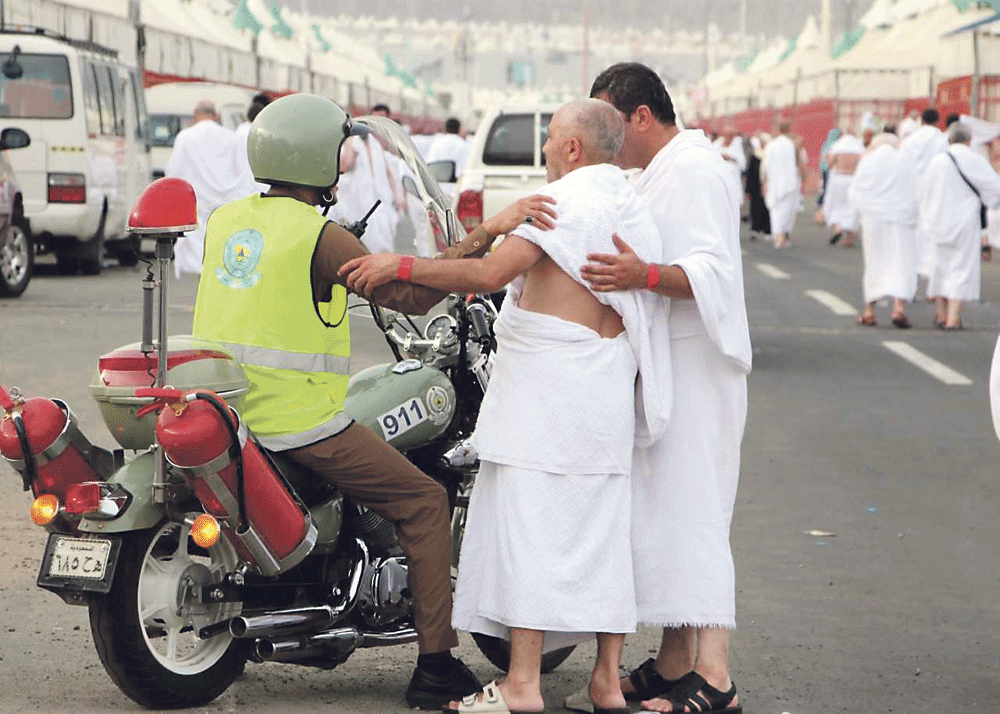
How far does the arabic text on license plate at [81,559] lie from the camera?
4.57 metres

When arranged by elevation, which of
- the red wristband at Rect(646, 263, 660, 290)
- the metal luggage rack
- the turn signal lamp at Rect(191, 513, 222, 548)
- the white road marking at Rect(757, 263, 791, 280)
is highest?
the metal luggage rack

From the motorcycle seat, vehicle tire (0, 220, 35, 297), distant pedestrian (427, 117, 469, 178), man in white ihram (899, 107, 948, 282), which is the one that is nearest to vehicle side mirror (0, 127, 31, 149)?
vehicle tire (0, 220, 35, 297)

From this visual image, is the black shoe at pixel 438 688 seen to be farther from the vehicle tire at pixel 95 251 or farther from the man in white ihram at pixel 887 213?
the vehicle tire at pixel 95 251

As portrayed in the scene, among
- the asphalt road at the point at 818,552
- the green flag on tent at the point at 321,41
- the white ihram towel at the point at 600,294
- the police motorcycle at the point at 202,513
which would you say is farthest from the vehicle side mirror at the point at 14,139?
the green flag on tent at the point at 321,41

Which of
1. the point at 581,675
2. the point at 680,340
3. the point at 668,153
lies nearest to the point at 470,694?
the point at 581,675

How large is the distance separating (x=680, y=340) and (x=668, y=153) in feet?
1.65

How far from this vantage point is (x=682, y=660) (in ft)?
17.1

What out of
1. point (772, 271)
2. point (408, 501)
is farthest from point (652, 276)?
point (772, 271)

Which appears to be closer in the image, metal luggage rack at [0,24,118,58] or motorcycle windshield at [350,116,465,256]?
motorcycle windshield at [350,116,465,256]

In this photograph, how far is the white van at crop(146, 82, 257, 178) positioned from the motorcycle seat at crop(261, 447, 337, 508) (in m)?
23.3

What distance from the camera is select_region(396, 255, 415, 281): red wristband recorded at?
4.63 m

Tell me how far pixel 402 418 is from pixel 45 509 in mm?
1025

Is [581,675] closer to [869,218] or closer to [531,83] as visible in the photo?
[869,218]

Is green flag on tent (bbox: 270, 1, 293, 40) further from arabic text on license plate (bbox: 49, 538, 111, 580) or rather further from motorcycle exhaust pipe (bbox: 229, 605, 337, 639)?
arabic text on license plate (bbox: 49, 538, 111, 580)
